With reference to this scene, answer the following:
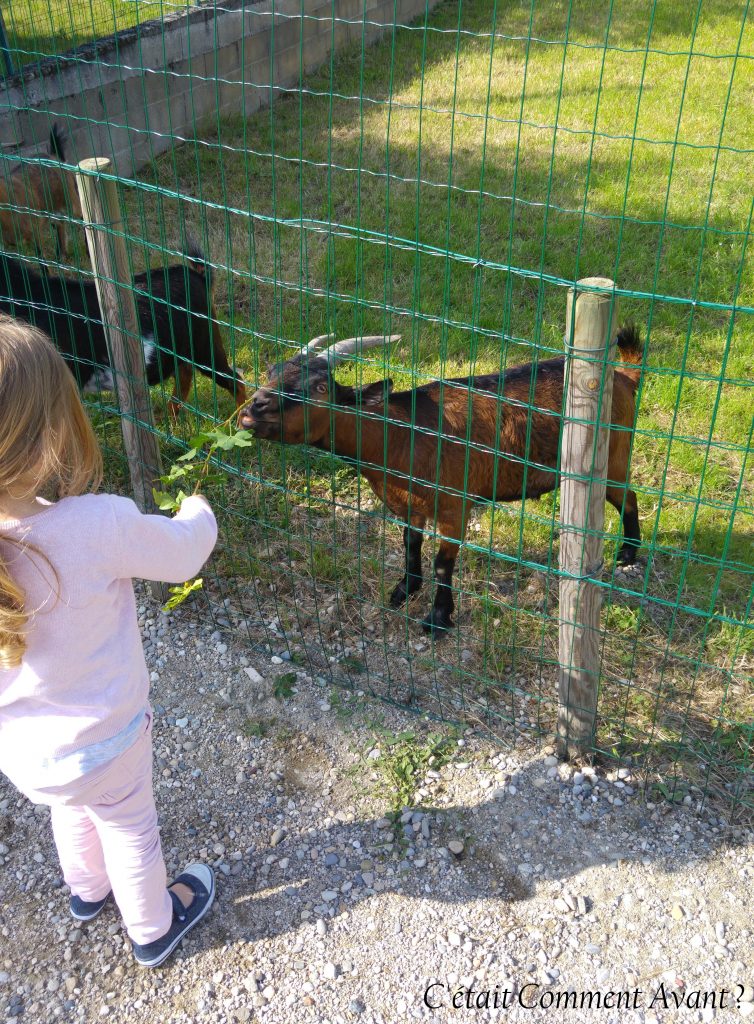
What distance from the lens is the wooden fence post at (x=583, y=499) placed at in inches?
101

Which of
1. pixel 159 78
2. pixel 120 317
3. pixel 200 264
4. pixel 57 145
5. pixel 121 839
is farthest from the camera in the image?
pixel 159 78

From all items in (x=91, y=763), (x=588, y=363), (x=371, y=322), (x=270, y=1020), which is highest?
(x=588, y=363)

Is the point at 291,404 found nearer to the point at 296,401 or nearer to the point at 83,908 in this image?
the point at 296,401

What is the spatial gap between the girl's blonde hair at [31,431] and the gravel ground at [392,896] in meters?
1.30

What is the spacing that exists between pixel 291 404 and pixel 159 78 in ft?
20.7

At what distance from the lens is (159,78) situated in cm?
865

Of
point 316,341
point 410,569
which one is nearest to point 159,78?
point 316,341

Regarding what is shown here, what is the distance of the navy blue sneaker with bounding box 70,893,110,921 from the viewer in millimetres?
2889

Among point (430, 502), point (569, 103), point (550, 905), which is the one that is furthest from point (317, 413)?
point (569, 103)

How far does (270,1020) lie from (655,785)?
1459 mm

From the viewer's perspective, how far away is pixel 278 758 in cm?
345

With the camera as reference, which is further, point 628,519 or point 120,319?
point 628,519

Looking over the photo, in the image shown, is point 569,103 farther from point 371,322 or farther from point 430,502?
point 430,502

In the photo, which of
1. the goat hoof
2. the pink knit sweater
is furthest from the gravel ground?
the pink knit sweater
